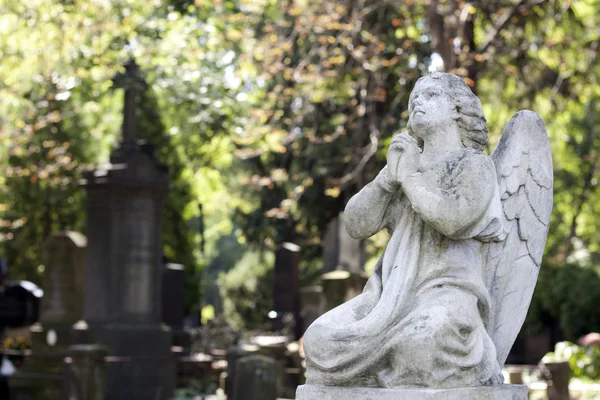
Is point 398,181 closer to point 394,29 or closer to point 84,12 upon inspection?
point 84,12

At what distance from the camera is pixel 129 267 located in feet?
52.5

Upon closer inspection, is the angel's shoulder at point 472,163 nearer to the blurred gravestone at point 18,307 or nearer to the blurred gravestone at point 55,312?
the blurred gravestone at point 55,312

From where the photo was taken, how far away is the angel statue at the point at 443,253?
519 cm

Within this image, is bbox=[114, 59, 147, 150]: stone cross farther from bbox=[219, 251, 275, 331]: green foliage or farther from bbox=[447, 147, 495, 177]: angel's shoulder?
bbox=[219, 251, 275, 331]: green foliage

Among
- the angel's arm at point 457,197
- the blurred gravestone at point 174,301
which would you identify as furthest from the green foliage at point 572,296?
the angel's arm at point 457,197

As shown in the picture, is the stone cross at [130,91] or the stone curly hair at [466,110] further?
the stone cross at [130,91]

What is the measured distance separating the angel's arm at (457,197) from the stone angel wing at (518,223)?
366 millimetres

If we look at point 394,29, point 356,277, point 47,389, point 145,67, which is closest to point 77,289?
point 47,389

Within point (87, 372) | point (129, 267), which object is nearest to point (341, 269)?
point (129, 267)

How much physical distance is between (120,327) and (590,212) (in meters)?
18.0

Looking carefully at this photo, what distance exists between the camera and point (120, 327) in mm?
15688

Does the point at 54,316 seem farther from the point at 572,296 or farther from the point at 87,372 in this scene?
the point at 572,296

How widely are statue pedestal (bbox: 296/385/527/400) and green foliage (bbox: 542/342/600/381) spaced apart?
11.7 m

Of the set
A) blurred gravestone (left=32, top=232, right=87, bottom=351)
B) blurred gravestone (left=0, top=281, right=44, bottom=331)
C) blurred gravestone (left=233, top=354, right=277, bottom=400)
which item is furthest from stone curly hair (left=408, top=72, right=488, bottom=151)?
blurred gravestone (left=0, top=281, right=44, bottom=331)
